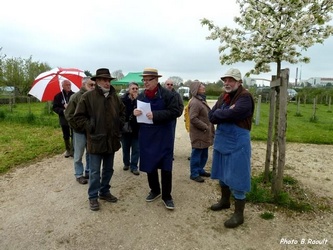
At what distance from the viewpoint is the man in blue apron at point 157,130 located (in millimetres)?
3945

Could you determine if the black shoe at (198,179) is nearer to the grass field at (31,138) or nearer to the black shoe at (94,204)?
the black shoe at (94,204)

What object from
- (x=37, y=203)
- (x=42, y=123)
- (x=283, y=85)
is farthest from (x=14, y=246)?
(x=42, y=123)

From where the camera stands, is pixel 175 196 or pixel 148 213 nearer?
pixel 148 213

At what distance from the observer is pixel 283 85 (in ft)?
13.3

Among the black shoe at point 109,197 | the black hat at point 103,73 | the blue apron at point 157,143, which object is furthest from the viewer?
the black shoe at point 109,197

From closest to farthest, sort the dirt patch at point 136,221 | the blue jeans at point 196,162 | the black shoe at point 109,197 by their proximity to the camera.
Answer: the dirt patch at point 136,221
the black shoe at point 109,197
the blue jeans at point 196,162

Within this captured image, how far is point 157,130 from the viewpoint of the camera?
13.1 ft

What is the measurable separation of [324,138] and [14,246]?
31.9ft

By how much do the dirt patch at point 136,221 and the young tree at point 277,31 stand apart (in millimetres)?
935

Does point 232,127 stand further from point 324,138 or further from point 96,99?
point 324,138

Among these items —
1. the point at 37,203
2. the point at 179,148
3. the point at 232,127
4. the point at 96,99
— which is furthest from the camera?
the point at 179,148

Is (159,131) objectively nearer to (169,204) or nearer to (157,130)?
(157,130)

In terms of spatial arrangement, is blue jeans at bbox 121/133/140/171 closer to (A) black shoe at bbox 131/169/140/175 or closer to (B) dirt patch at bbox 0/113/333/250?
(A) black shoe at bbox 131/169/140/175

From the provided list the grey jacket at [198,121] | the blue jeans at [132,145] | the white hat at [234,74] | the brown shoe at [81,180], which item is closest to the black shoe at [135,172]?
the blue jeans at [132,145]
